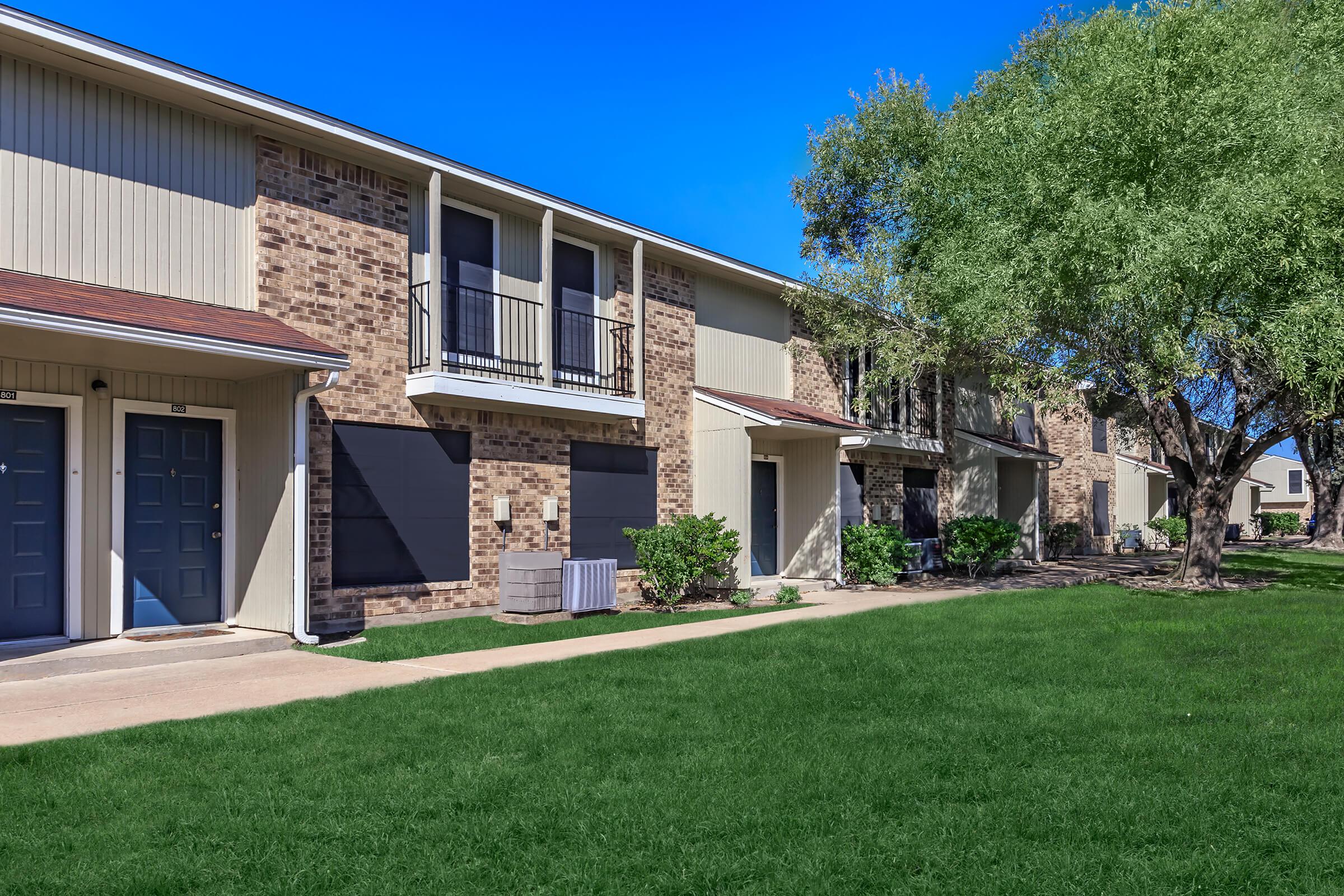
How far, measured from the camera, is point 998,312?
12.9 m

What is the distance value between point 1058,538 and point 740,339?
1226 cm

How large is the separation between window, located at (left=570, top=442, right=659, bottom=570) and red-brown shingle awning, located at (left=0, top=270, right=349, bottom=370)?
14.6ft

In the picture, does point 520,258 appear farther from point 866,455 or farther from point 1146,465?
point 1146,465

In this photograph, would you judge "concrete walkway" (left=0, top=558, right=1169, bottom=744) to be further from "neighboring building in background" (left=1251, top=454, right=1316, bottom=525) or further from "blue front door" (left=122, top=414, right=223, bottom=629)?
"neighboring building in background" (left=1251, top=454, right=1316, bottom=525)

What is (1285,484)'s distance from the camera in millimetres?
55344

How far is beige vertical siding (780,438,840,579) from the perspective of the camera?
655 inches

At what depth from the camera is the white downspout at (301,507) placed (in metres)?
9.27

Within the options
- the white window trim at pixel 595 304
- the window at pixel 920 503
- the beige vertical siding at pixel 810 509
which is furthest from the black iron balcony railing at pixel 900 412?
the white window trim at pixel 595 304

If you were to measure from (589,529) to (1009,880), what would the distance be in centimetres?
1005

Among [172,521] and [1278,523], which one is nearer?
[172,521]

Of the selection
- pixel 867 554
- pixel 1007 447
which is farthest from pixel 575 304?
pixel 1007 447

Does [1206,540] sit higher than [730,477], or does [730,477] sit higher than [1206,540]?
[730,477]

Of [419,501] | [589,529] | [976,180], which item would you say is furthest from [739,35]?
[419,501]

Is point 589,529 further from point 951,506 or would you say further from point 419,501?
point 951,506
